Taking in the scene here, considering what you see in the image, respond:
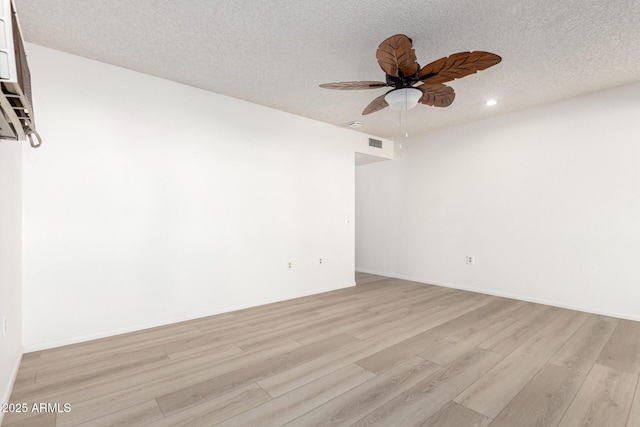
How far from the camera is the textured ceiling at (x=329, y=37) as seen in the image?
81.9 inches

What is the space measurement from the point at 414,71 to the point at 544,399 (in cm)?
234

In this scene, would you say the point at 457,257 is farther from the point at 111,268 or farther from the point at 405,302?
the point at 111,268

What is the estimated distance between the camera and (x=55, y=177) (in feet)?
8.41

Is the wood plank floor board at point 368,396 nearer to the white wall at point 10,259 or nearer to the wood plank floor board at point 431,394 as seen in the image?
the wood plank floor board at point 431,394

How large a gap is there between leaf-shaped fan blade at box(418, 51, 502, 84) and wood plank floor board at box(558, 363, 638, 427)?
7.02 feet

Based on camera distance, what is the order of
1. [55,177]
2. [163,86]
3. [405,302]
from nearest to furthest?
[55,177] → [163,86] → [405,302]

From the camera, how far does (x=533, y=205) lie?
4.00m

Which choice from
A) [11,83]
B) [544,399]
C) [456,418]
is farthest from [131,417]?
[544,399]

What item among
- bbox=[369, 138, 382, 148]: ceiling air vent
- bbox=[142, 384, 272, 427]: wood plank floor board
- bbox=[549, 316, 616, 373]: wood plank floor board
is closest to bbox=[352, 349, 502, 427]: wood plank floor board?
bbox=[549, 316, 616, 373]: wood plank floor board

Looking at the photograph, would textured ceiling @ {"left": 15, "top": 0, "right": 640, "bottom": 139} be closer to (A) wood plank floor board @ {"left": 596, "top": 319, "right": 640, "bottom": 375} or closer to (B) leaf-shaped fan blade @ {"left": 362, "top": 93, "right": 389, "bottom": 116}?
(B) leaf-shaped fan blade @ {"left": 362, "top": 93, "right": 389, "bottom": 116}

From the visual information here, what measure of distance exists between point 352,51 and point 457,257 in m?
3.59

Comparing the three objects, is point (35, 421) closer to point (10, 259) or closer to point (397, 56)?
point (10, 259)

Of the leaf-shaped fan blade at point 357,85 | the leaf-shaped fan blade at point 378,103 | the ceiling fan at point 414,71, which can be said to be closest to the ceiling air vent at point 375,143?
the leaf-shaped fan blade at point 378,103

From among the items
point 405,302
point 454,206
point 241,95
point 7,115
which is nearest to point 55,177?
point 7,115
